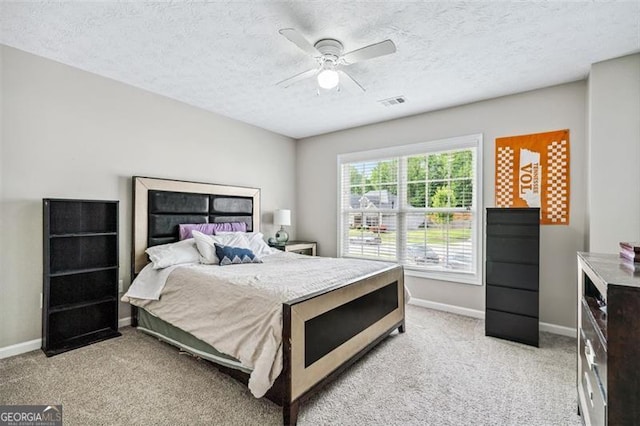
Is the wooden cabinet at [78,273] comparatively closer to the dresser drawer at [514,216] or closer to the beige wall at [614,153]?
the dresser drawer at [514,216]

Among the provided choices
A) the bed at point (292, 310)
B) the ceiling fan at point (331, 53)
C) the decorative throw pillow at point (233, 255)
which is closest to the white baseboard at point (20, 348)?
the bed at point (292, 310)

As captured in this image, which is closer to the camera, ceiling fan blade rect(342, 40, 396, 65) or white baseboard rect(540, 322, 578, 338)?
ceiling fan blade rect(342, 40, 396, 65)

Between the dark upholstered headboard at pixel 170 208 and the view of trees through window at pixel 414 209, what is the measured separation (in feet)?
6.25

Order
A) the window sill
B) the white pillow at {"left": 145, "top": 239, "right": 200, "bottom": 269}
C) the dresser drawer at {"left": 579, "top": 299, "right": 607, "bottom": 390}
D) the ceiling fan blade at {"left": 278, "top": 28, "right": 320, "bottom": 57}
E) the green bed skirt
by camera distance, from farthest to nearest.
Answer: the window sill → the white pillow at {"left": 145, "top": 239, "right": 200, "bottom": 269} → the green bed skirt → the ceiling fan blade at {"left": 278, "top": 28, "right": 320, "bottom": 57} → the dresser drawer at {"left": 579, "top": 299, "right": 607, "bottom": 390}

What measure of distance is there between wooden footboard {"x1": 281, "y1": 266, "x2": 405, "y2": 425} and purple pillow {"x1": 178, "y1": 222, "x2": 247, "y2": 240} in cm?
218

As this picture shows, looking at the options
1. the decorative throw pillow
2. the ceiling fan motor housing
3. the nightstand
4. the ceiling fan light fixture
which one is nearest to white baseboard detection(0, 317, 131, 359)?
the decorative throw pillow

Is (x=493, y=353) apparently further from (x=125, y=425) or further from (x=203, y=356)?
(x=125, y=425)

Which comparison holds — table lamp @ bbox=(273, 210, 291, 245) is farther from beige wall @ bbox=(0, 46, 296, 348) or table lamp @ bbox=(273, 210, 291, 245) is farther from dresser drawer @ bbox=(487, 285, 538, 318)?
dresser drawer @ bbox=(487, 285, 538, 318)

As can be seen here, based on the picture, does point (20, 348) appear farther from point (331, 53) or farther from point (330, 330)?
point (331, 53)

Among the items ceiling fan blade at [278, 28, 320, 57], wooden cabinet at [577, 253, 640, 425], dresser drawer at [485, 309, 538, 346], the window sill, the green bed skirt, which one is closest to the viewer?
wooden cabinet at [577, 253, 640, 425]

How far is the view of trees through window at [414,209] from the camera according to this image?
3867 mm

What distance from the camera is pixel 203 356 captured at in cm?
238

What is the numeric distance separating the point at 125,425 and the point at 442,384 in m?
2.12

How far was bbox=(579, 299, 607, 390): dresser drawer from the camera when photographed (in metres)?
1.12
